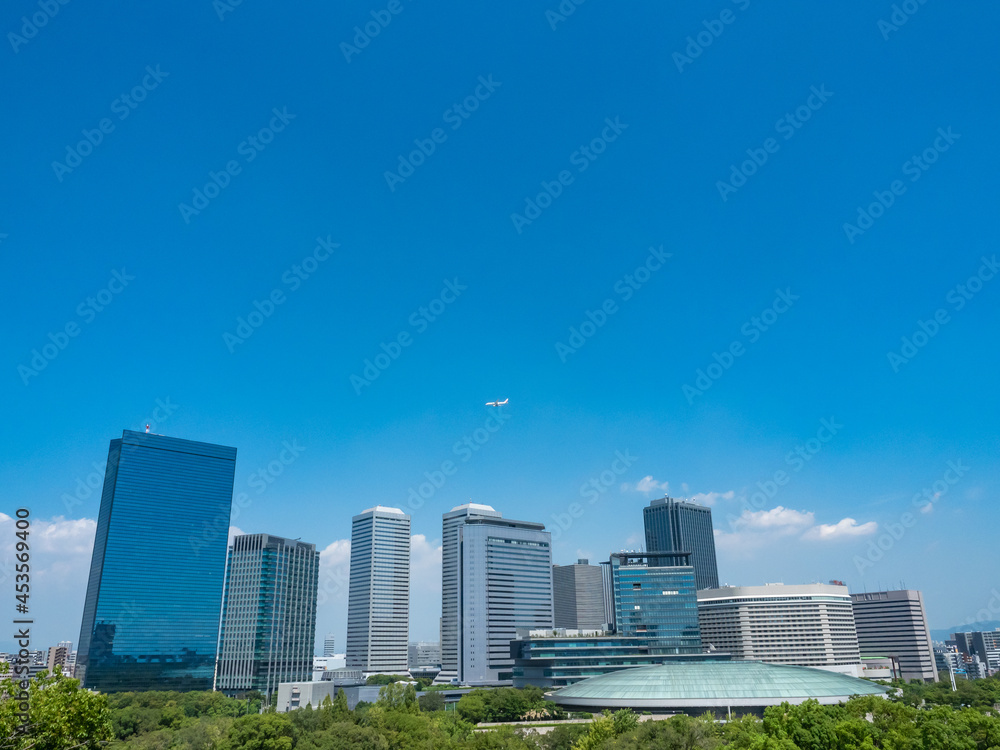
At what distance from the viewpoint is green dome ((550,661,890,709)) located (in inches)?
3713

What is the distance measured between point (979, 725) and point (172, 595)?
168097 millimetres

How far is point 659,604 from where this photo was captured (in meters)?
165

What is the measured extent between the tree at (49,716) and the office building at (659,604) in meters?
138

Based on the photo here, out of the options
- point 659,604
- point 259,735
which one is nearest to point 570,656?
point 659,604

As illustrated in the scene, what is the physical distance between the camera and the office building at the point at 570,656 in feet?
468

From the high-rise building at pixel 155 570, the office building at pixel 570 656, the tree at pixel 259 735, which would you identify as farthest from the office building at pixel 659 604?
the tree at pixel 259 735

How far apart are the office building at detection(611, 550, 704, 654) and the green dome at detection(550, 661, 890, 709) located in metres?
53.6

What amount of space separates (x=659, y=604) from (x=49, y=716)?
14852 cm

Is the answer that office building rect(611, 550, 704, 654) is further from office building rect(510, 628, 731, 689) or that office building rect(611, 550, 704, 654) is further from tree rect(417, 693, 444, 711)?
tree rect(417, 693, 444, 711)

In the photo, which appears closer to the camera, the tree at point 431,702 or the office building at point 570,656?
the tree at point 431,702

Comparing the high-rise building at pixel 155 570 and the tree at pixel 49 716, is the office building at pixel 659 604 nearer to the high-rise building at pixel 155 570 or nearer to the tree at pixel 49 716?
the high-rise building at pixel 155 570

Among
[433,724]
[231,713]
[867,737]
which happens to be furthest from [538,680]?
[867,737]

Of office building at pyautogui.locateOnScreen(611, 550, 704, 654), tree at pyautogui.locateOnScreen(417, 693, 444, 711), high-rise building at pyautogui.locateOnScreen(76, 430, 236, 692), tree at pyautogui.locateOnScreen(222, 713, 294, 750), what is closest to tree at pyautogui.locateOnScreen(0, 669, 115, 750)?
tree at pyautogui.locateOnScreen(222, 713, 294, 750)

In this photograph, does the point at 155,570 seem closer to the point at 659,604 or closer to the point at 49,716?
the point at 659,604
